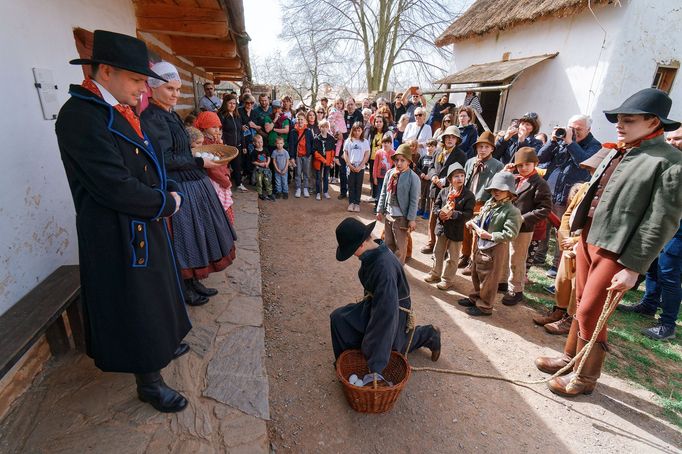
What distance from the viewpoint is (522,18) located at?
27.1 ft

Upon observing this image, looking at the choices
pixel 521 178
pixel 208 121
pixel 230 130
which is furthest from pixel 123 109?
pixel 230 130

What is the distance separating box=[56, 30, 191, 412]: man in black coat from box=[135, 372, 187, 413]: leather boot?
0.22ft

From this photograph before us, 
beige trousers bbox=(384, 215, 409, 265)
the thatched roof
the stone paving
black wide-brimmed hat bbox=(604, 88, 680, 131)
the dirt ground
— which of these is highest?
the thatched roof

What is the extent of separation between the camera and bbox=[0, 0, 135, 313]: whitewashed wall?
208 centimetres

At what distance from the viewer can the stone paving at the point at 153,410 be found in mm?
1887

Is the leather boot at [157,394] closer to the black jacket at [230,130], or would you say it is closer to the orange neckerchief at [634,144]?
the orange neckerchief at [634,144]

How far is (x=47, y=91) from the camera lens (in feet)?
8.09

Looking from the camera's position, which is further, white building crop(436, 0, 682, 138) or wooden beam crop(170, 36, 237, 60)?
white building crop(436, 0, 682, 138)

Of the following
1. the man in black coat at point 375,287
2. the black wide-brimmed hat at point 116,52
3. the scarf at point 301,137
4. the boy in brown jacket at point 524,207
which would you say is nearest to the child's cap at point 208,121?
the man in black coat at point 375,287

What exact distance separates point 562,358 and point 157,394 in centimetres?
317

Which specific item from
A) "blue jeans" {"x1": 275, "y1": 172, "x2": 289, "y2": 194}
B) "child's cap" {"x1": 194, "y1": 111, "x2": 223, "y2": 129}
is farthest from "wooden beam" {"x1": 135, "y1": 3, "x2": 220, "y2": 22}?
"blue jeans" {"x1": 275, "y1": 172, "x2": 289, "y2": 194}

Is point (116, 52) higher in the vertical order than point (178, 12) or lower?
lower

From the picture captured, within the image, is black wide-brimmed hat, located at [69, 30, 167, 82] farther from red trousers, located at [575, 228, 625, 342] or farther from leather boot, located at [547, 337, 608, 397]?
leather boot, located at [547, 337, 608, 397]

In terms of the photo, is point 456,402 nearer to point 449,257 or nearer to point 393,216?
point 449,257
